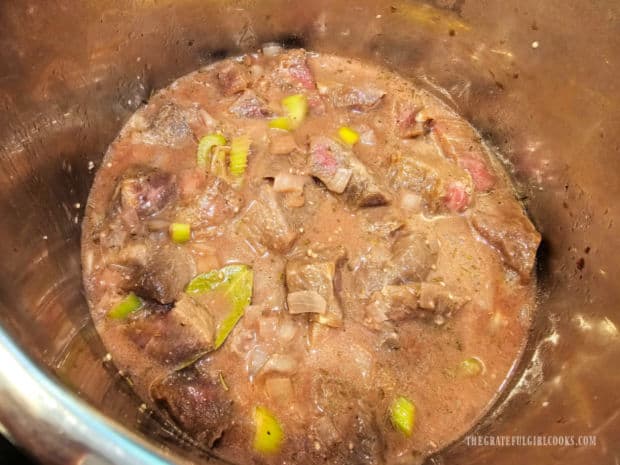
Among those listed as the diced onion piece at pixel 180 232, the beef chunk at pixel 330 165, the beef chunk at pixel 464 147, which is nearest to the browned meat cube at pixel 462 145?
the beef chunk at pixel 464 147

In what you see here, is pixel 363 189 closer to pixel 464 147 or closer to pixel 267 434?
pixel 464 147

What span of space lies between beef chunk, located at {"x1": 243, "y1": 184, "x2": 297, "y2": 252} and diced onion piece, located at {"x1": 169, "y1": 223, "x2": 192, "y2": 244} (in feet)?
1.21

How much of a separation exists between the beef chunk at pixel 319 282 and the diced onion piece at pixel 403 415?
0.56 meters

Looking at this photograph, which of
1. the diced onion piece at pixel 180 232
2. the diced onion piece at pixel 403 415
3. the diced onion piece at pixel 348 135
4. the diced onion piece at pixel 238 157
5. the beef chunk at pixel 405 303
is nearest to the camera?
the diced onion piece at pixel 403 415

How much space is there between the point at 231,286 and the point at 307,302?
1.58ft

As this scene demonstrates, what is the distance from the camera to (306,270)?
9.75 feet

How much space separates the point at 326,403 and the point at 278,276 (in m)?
0.81

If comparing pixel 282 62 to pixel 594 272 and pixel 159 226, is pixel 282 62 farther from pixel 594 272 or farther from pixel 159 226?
pixel 594 272

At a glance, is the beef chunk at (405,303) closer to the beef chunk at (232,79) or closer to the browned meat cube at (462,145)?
the browned meat cube at (462,145)

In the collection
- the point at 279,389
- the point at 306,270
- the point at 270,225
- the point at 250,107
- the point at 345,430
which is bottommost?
the point at 345,430

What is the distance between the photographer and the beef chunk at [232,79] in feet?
12.4

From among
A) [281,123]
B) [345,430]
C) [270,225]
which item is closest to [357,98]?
[281,123]

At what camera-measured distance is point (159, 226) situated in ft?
10.5

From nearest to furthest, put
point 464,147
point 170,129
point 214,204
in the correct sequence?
point 214,204 → point 170,129 → point 464,147
